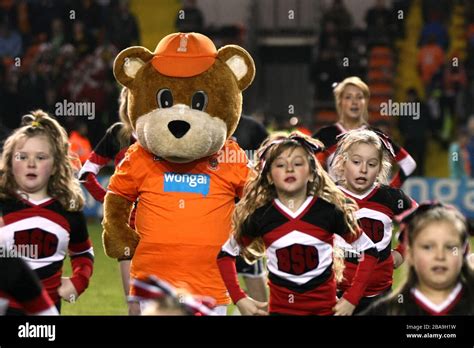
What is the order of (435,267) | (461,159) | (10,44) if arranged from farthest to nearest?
(10,44) < (461,159) < (435,267)

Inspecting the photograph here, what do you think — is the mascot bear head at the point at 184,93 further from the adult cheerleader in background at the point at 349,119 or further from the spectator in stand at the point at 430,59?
the spectator in stand at the point at 430,59

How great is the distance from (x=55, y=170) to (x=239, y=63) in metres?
1.12

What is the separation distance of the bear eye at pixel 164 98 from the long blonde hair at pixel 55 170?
1.72ft

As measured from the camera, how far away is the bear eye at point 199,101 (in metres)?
5.89

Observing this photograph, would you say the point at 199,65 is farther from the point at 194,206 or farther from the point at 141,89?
the point at 194,206

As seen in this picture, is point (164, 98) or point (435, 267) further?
point (164, 98)

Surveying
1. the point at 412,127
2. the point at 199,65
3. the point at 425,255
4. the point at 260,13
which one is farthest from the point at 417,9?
the point at 425,255

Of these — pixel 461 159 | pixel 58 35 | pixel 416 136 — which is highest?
pixel 58 35

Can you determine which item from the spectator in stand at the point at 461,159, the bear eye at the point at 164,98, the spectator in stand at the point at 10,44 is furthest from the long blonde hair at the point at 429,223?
the spectator in stand at the point at 10,44

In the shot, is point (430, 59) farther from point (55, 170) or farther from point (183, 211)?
point (55, 170)

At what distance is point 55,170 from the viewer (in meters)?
5.73

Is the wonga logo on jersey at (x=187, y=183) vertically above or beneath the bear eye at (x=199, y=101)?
beneath

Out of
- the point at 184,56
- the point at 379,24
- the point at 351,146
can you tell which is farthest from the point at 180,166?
the point at 379,24

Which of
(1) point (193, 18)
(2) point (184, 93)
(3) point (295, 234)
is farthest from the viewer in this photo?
(1) point (193, 18)
